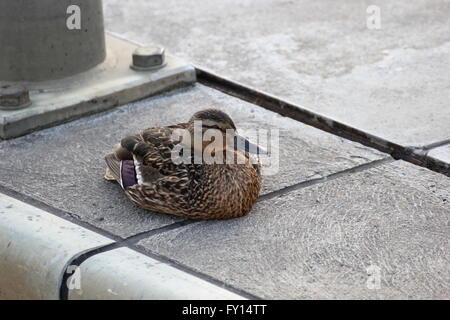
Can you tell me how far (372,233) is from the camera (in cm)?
451

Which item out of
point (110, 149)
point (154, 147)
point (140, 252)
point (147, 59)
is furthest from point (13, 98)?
point (140, 252)

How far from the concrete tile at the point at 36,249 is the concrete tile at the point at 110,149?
0.20 m

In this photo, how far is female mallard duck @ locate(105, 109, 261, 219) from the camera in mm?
4605

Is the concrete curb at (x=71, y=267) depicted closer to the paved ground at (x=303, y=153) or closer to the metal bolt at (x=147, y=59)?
the paved ground at (x=303, y=153)

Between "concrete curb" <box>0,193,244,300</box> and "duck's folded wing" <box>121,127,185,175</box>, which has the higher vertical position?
"duck's folded wing" <box>121,127,185,175</box>

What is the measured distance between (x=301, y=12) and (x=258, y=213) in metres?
3.04

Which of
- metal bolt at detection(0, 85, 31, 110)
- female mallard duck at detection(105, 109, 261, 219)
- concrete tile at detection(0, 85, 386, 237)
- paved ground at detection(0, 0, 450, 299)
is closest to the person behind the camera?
paved ground at detection(0, 0, 450, 299)

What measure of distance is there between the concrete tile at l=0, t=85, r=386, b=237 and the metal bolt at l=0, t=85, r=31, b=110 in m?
0.20

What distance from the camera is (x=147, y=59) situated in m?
6.21

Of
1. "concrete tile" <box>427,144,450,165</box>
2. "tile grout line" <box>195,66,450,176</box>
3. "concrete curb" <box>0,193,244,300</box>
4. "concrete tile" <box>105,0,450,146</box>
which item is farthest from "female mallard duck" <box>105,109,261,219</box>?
"concrete tile" <box>105,0,450,146</box>

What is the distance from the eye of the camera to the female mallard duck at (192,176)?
461 cm

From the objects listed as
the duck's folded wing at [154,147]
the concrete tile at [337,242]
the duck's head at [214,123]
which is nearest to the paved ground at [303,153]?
the concrete tile at [337,242]

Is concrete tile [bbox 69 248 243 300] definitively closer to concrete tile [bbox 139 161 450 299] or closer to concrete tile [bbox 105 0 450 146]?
concrete tile [bbox 139 161 450 299]
